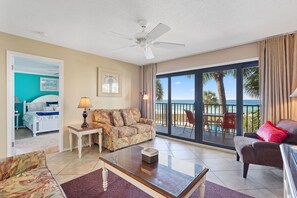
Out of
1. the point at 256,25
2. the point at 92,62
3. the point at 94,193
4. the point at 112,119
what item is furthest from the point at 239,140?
the point at 92,62

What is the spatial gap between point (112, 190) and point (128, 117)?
2.26m

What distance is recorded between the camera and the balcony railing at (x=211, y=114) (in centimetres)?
341

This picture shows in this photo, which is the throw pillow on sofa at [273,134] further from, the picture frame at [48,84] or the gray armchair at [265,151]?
the picture frame at [48,84]

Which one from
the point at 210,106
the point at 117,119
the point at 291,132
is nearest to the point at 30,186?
the point at 117,119

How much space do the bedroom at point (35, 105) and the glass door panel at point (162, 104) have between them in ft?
10.2

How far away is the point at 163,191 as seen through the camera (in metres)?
1.20

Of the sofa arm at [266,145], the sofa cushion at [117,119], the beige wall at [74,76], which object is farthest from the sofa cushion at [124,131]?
the sofa arm at [266,145]

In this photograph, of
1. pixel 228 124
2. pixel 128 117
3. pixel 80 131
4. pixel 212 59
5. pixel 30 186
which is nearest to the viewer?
pixel 30 186

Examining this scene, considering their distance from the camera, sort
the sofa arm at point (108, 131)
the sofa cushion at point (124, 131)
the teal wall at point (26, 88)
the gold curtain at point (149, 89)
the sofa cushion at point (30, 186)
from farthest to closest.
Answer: the teal wall at point (26, 88), the gold curtain at point (149, 89), the sofa cushion at point (124, 131), the sofa arm at point (108, 131), the sofa cushion at point (30, 186)

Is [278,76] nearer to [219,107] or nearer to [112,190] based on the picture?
[219,107]

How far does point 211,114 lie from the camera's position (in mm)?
3893

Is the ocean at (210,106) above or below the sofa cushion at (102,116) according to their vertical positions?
above

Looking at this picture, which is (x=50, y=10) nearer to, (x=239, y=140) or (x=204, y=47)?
(x=204, y=47)

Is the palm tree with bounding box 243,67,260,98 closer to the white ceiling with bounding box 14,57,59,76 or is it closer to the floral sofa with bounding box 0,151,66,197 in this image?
the floral sofa with bounding box 0,151,66,197
